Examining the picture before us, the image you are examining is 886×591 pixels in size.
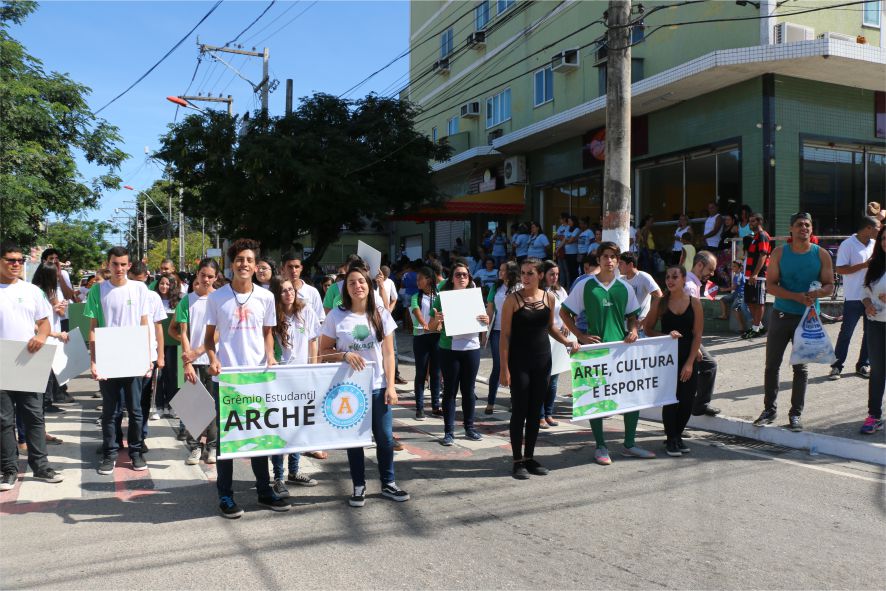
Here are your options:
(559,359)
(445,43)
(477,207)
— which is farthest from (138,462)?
(445,43)

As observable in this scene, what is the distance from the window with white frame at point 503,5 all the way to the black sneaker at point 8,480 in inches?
902

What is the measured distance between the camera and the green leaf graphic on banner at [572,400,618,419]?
20.5 ft

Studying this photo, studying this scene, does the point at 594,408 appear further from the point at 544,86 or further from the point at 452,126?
the point at 452,126

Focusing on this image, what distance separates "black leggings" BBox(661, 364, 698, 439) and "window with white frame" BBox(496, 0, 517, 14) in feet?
68.9

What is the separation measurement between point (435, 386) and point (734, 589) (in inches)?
220

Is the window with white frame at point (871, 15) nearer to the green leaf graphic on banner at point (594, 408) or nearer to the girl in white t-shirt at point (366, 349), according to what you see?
the green leaf graphic on banner at point (594, 408)

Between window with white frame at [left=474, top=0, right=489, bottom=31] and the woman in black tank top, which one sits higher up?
window with white frame at [left=474, top=0, right=489, bottom=31]

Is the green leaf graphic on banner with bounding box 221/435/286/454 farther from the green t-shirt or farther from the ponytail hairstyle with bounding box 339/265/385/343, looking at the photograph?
the green t-shirt

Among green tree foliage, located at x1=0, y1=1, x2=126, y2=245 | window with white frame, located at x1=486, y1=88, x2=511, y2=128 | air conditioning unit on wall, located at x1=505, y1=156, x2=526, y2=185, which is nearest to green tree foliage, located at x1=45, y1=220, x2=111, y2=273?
green tree foliage, located at x1=0, y1=1, x2=126, y2=245

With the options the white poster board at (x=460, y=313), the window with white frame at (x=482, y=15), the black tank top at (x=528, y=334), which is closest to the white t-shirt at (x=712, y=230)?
the white poster board at (x=460, y=313)

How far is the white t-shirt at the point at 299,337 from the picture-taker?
648 centimetres

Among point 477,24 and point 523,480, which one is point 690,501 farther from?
point 477,24

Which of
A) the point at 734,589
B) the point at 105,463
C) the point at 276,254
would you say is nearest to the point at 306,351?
the point at 105,463

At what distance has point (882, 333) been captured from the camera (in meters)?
6.89
